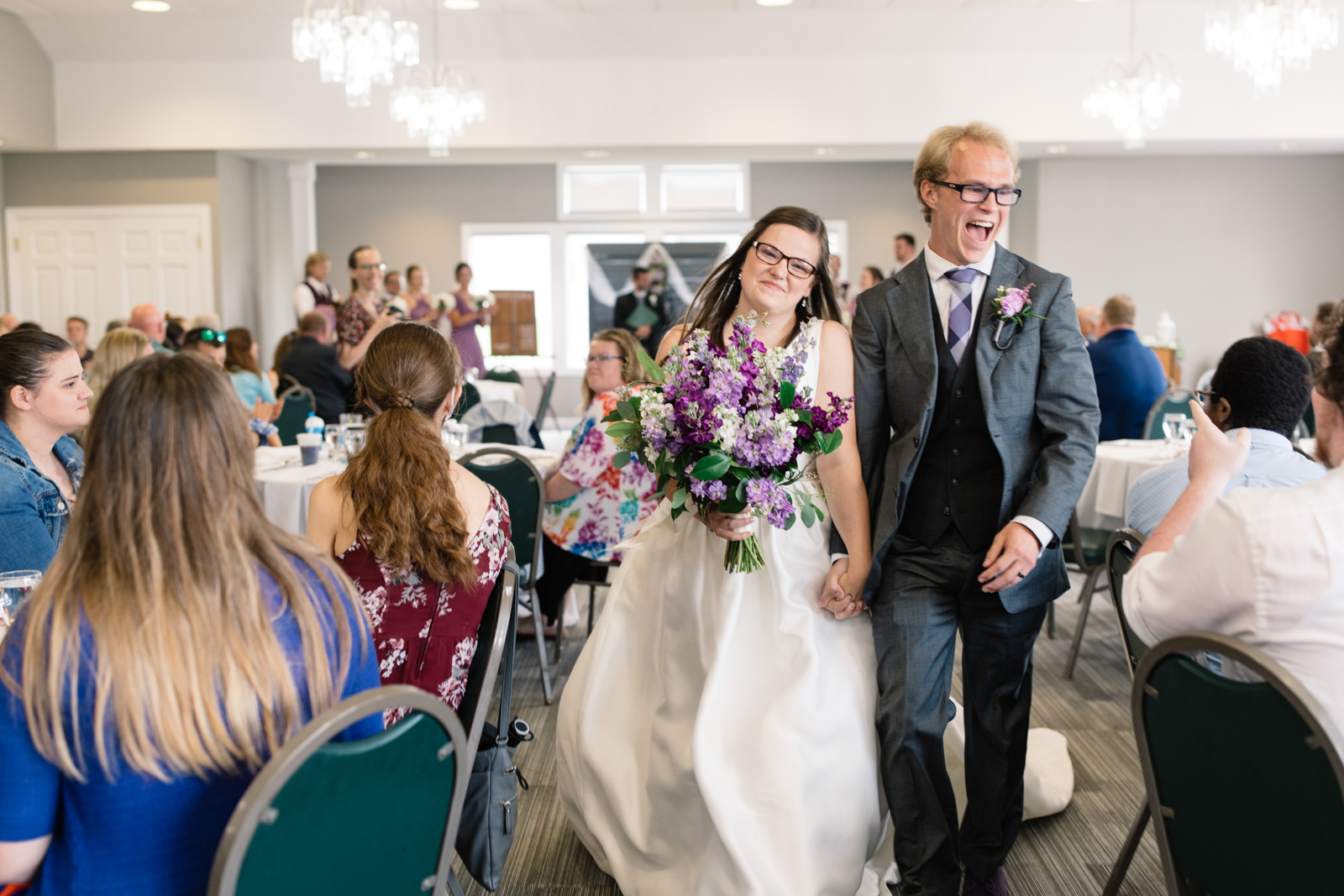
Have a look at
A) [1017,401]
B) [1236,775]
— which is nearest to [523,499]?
[1017,401]

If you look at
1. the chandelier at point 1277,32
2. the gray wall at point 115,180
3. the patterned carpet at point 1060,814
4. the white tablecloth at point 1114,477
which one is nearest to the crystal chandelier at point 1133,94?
the chandelier at point 1277,32

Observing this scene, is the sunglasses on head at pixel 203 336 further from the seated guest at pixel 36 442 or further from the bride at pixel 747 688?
the bride at pixel 747 688

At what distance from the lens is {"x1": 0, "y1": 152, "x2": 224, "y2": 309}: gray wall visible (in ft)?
31.3

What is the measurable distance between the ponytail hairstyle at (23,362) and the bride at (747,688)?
1539 mm

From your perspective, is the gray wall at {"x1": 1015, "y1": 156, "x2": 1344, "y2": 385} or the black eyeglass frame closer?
the black eyeglass frame

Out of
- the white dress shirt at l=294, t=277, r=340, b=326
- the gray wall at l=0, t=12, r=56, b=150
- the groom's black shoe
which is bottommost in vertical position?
the groom's black shoe

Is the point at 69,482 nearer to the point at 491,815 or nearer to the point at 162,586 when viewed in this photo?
the point at 491,815

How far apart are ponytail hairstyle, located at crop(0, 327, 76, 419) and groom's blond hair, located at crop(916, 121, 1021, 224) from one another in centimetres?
218

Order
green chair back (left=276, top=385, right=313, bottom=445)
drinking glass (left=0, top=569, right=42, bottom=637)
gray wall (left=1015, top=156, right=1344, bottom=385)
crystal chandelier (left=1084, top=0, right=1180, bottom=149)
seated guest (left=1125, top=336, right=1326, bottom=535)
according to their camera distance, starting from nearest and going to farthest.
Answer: drinking glass (left=0, top=569, right=42, bottom=637)
seated guest (left=1125, top=336, right=1326, bottom=535)
green chair back (left=276, top=385, right=313, bottom=445)
crystal chandelier (left=1084, top=0, right=1180, bottom=149)
gray wall (left=1015, top=156, right=1344, bottom=385)

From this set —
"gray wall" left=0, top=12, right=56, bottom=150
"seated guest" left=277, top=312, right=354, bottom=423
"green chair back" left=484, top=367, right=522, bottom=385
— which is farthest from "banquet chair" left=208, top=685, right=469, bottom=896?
"gray wall" left=0, top=12, right=56, bottom=150

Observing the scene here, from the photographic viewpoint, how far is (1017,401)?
2221 millimetres

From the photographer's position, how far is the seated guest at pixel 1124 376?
5680 millimetres

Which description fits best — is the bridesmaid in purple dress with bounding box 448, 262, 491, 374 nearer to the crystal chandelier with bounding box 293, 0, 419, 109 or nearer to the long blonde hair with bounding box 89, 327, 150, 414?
the crystal chandelier with bounding box 293, 0, 419, 109

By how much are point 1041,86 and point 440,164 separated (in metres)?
6.77
